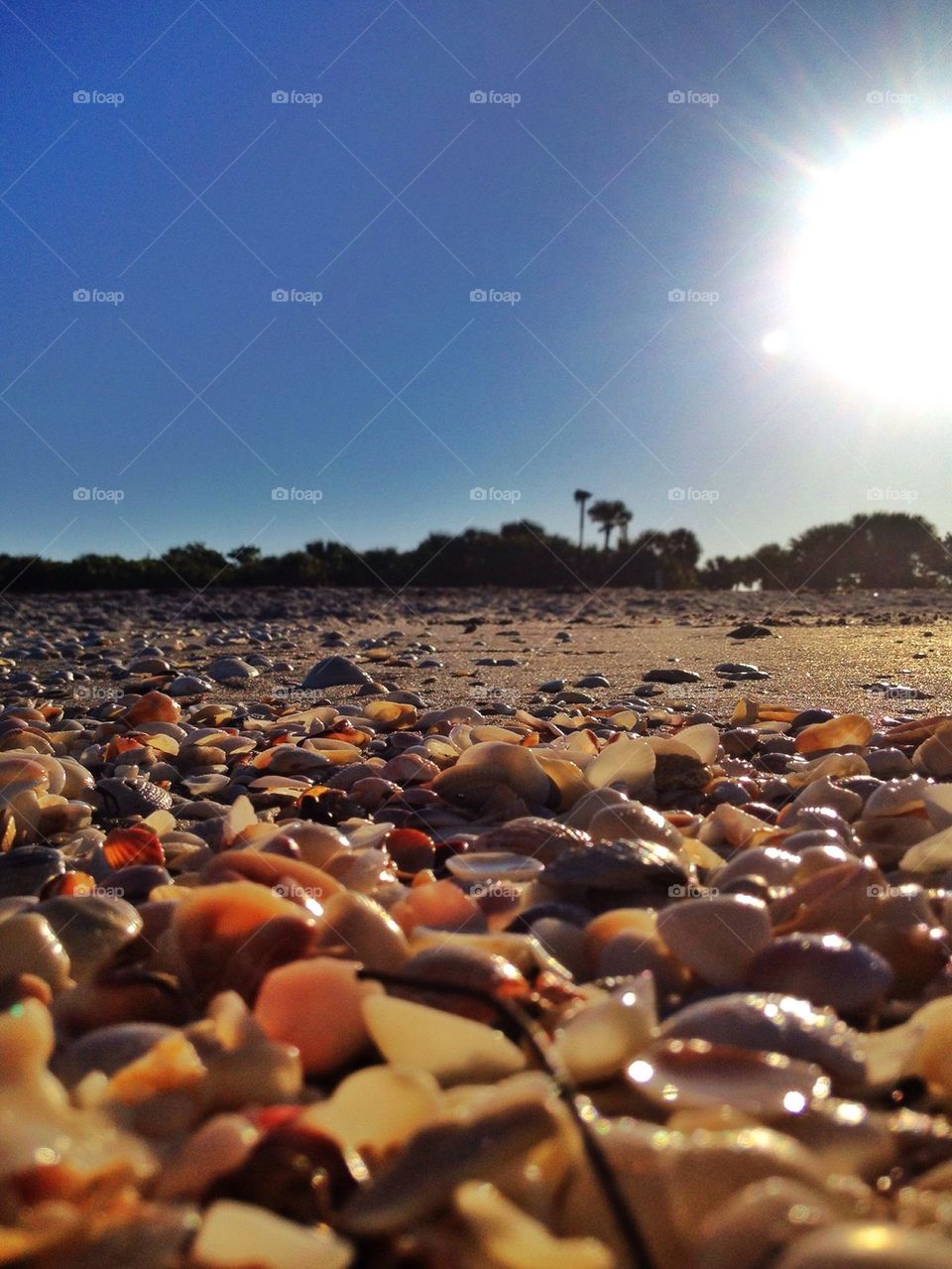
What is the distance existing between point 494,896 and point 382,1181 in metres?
0.88

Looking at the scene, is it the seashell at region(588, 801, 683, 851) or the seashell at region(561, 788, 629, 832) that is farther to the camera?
the seashell at region(561, 788, 629, 832)

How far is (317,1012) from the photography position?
116 centimetres

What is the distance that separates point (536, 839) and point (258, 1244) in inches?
50.2

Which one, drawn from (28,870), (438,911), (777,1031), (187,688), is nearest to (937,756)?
(438,911)

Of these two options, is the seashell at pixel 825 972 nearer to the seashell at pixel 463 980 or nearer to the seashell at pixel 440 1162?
the seashell at pixel 463 980

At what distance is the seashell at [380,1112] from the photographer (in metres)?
0.95

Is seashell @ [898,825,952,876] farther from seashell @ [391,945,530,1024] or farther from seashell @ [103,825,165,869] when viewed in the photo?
seashell @ [103,825,165,869]

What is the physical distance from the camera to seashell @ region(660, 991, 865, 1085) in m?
1.08

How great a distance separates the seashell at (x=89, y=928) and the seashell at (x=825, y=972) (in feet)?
3.17

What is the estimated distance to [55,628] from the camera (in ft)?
35.6

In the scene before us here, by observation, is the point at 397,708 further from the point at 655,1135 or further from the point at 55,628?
the point at 55,628

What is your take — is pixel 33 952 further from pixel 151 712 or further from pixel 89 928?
pixel 151 712

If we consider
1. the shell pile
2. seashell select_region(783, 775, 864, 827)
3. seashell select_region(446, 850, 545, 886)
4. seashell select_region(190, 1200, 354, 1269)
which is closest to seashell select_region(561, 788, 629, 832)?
the shell pile

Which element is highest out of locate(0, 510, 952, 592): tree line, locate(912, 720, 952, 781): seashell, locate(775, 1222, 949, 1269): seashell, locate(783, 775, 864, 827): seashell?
locate(0, 510, 952, 592): tree line
